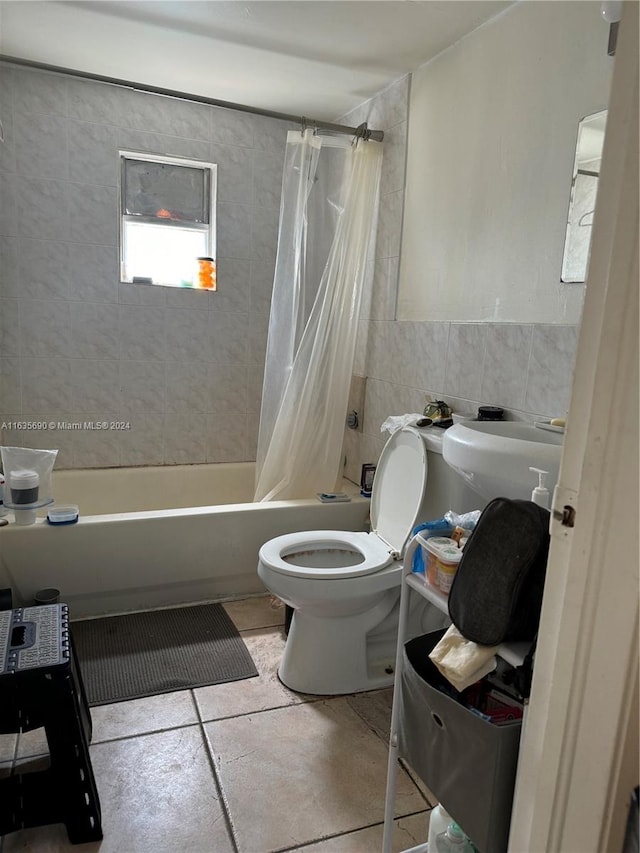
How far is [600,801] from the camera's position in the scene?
2.25 ft

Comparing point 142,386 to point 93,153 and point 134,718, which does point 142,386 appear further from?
point 134,718

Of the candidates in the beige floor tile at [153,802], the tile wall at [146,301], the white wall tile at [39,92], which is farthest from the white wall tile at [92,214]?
the beige floor tile at [153,802]

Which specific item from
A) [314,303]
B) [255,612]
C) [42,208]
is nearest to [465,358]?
[314,303]

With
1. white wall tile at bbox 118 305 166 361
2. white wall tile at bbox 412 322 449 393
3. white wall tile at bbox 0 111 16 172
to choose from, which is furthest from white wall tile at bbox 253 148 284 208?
white wall tile at bbox 412 322 449 393

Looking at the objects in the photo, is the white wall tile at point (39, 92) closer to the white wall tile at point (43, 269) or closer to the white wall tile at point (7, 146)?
the white wall tile at point (7, 146)

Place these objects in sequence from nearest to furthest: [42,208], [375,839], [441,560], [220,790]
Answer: [441,560], [375,839], [220,790], [42,208]

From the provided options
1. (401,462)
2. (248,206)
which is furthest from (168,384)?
(401,462)

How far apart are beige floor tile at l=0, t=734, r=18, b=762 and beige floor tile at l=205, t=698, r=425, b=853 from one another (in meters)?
0.55

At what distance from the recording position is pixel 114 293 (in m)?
2.95

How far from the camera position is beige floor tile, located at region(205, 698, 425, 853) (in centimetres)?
146

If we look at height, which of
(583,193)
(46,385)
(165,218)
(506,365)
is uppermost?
(165,218)

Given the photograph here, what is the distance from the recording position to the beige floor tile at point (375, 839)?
1397 millimetres

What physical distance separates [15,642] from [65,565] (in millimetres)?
844

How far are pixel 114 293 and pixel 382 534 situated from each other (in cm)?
182
